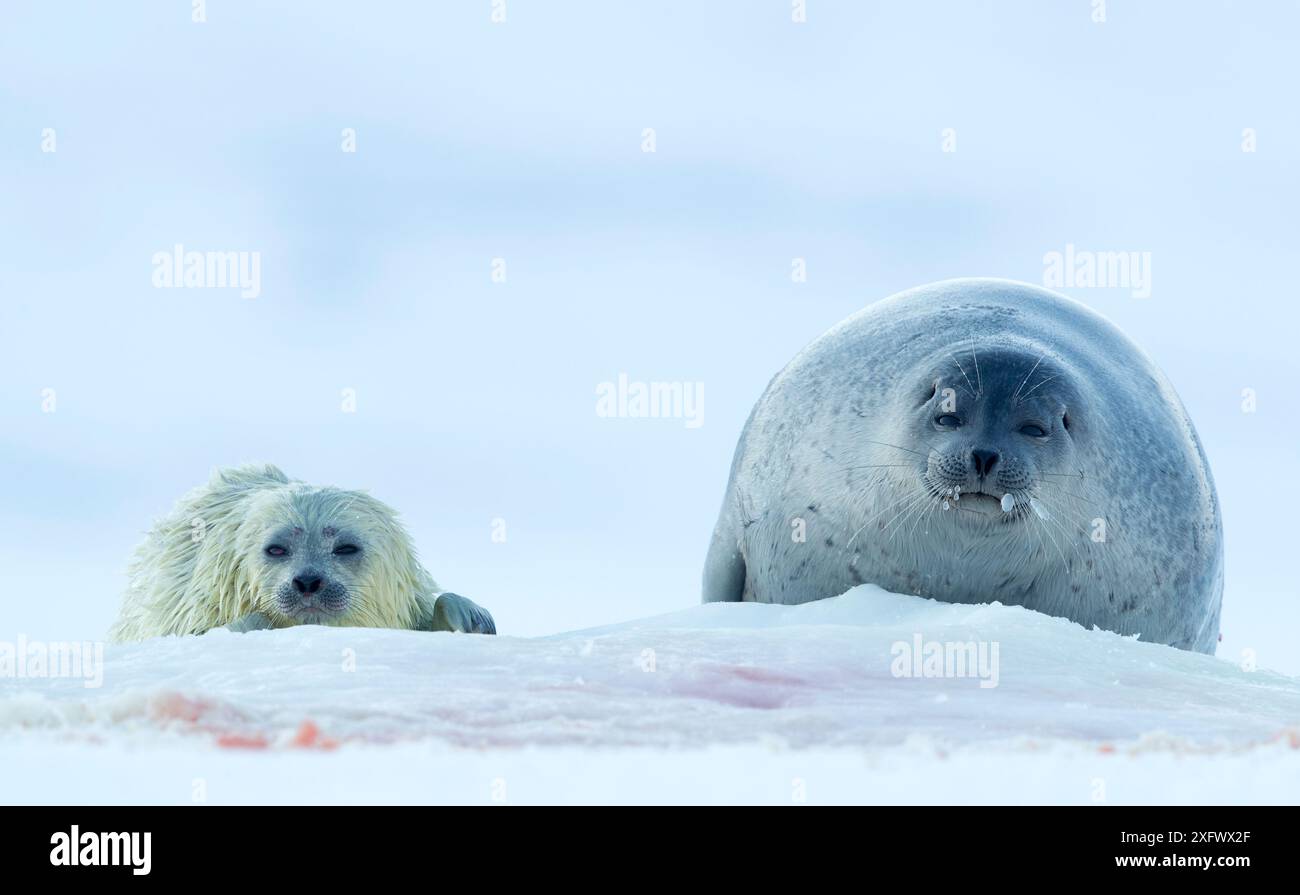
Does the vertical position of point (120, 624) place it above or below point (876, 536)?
below

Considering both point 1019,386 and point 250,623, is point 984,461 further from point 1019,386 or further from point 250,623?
point 250,623

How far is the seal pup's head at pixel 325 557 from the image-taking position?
7707mm

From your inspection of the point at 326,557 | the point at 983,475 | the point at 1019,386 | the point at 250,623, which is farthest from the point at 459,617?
the point at 1019,386

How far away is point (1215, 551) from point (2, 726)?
19.3ft

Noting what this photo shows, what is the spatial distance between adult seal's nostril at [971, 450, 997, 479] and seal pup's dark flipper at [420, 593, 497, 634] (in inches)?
Result: 103

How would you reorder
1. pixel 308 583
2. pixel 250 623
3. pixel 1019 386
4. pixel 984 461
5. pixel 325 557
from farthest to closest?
pixel 325 557 < pixel 308 583 < pixel 250 623 < pixel 1019 386 < pixel 984 461

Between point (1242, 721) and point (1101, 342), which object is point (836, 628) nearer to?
point (1242, 721)

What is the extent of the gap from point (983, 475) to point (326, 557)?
10.3 ft

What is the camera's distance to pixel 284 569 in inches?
306

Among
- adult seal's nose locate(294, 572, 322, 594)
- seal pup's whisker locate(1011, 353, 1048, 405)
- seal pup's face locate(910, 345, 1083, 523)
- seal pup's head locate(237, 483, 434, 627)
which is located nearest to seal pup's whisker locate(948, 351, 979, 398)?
seal pup's face locate(910, 345, 1083, 523)

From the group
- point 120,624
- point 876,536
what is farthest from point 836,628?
point 120,624

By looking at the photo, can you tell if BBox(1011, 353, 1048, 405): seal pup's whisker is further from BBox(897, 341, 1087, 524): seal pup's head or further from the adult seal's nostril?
the adult seal's nostril

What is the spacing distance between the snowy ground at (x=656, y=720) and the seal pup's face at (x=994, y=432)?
1.08 m
